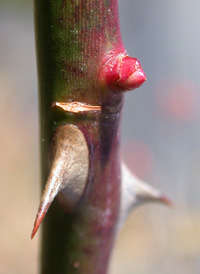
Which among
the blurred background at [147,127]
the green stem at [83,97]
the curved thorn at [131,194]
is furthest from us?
the blurred background at [147,127]

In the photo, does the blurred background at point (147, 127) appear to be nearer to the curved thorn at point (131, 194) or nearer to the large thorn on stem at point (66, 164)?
the curved thorn at point (131, 194)

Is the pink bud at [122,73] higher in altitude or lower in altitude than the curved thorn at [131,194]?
higher

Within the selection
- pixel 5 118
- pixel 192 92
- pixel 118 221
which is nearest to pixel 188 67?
pixel 192 92

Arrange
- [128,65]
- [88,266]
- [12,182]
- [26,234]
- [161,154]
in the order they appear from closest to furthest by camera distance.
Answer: [128,65] → [88,266] → [26,234] → [12,182] → [161,154]

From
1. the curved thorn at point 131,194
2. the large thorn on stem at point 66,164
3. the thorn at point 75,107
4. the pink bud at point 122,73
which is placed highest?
the pink bud at point 122,73

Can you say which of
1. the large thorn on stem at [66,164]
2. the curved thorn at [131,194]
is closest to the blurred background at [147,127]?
the curved thorn at [131,194]

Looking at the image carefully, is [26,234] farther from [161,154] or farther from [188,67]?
[188,67]

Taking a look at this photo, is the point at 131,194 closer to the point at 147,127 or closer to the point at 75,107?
the point at 75,107

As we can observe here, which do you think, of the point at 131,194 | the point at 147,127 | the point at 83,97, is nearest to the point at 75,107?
the point at 83,97
